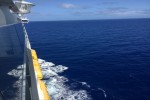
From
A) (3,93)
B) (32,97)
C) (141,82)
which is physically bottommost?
(141,82)

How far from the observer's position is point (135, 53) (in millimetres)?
57812

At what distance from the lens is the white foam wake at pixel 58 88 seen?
2792 centimetres

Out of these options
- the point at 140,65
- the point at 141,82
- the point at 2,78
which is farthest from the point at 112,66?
the point at 2,78

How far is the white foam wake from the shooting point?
91.6 ft

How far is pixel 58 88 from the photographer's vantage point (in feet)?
101

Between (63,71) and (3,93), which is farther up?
(3,93)

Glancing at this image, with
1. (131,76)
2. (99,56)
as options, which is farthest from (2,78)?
(99,56)

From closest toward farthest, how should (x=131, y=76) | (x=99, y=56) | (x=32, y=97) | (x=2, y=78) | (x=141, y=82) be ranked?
(x=2, y=78)
(x=32, y=97)
(x=141, y=82)
(x=131, y=76)
(x=99, y=56)

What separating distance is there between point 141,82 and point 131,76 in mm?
3369

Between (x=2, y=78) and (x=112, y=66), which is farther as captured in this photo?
(x=112, y=66)

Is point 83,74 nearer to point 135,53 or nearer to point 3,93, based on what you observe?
point 135,53

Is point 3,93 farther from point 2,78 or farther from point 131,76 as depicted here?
point 131,76

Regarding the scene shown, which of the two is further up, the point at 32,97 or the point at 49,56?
the point at 32,97

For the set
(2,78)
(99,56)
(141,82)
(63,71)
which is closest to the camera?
(2,78)
